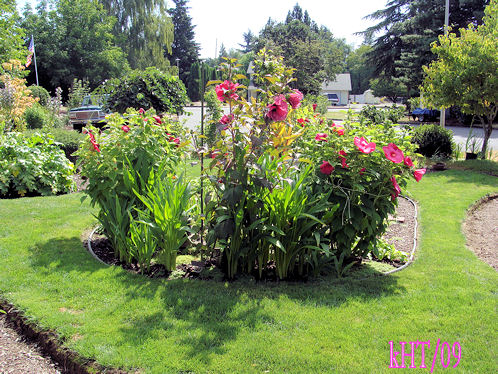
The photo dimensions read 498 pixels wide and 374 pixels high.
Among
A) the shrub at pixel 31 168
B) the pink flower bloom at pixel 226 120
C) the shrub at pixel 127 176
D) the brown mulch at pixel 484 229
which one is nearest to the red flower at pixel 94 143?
the shrub at pixel 127 176

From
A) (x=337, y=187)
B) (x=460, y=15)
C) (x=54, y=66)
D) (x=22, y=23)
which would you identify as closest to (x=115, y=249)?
(x=337, y=187)

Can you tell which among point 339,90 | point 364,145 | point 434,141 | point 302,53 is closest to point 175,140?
point 364,145

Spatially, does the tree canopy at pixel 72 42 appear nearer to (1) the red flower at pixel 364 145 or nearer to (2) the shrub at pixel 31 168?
(2) the shrub at pixel 31 168

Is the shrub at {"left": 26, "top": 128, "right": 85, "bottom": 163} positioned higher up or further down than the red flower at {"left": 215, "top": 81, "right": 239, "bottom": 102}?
further down

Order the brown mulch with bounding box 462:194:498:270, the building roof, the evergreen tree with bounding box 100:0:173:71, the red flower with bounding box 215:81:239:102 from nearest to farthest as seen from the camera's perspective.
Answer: the red flower with bounding box 215:81:239:102 < the brown mulch with bounding box 462:194:498:270 < the evergreen tree with bounding box 100:0:173:71 < the building roof

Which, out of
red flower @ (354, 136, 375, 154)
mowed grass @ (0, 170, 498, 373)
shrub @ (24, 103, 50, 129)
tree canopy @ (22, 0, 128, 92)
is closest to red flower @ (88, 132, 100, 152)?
mowed grass @ (0, 170, 498, 373)

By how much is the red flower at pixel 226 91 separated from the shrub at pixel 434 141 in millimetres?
8825

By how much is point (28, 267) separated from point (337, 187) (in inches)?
113

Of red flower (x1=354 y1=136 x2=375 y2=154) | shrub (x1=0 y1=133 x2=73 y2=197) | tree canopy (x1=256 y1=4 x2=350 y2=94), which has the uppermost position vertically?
tree canopy (x1=256 y1=4 x2=350 y2=94)

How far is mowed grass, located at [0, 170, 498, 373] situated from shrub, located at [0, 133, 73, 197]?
226cm

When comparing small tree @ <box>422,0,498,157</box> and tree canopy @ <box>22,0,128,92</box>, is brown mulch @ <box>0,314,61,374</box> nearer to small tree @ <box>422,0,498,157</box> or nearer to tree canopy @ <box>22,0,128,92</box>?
small tree @ <box>422,0,498,157</box>

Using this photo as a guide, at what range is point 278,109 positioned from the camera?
11.0 ft

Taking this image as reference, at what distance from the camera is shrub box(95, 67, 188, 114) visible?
829 cm

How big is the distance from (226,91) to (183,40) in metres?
56.6
